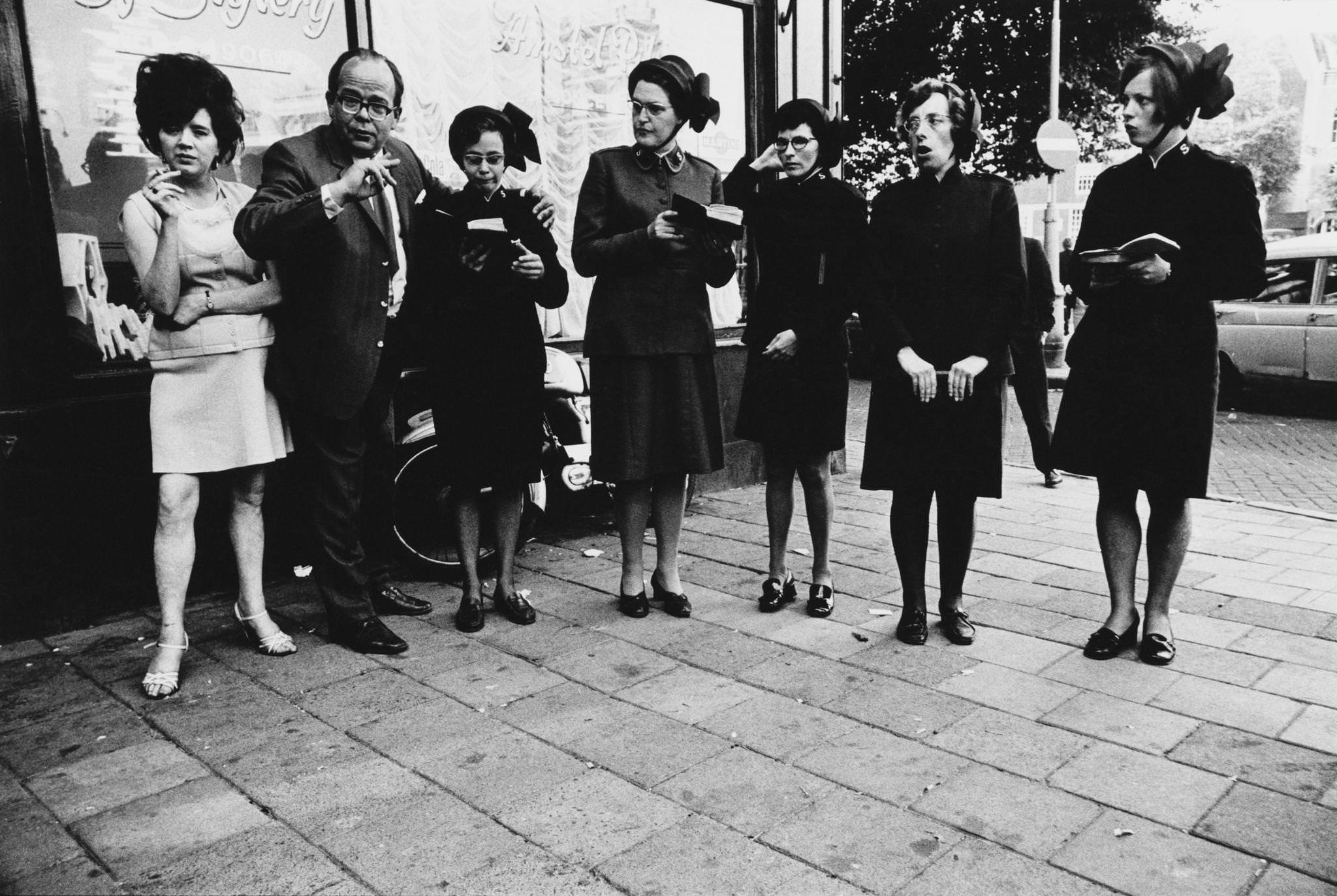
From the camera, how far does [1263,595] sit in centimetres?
475

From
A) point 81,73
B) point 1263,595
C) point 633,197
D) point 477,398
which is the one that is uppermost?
point 81,73

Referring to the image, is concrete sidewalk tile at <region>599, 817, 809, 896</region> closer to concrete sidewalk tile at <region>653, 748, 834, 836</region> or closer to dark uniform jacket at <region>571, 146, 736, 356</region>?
concrete sidewalk tile at <region>653, 748, 834, 836</region>

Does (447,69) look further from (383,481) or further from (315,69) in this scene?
(383,481)

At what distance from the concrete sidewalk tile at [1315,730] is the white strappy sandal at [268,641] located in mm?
3464

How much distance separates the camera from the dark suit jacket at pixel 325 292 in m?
3.88

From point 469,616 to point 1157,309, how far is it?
289 centimetres

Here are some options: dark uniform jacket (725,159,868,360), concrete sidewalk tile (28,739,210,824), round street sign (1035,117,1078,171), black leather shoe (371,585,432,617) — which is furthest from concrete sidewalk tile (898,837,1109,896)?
round street sign (1035,117,1078,171)

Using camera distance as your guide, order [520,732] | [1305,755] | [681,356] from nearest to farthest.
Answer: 1. [1305,755]
2. [520,732]
3. [681,356]

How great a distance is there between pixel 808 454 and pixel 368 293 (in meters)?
1.90

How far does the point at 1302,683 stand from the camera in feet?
12.0

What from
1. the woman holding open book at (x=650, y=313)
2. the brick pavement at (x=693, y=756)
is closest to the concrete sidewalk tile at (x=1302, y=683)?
the brick pavement at (x=693, y=756)

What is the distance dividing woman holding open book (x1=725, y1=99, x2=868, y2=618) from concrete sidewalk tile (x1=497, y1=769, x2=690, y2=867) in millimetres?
1767

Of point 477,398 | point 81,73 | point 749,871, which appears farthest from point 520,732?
point 81,73

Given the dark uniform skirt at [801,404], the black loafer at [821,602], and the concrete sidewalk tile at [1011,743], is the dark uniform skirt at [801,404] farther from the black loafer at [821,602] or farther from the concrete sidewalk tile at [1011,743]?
the concrete sidewalk tile at [1011,743]
